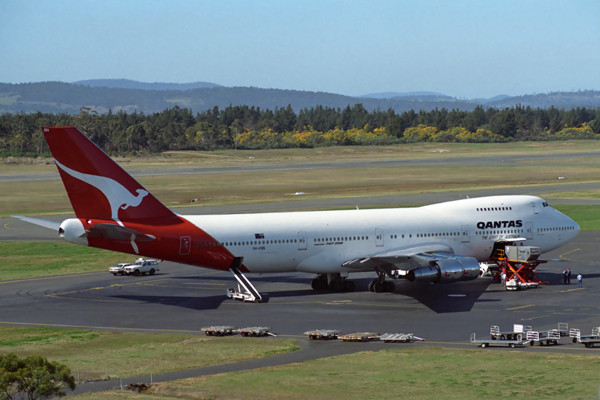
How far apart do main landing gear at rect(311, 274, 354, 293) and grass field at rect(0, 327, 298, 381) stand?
15.4m

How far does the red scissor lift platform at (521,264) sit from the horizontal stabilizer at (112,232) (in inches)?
1118

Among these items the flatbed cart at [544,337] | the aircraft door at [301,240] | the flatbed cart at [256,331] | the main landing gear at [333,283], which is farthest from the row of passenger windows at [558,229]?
the flatbed cart at [256,331]

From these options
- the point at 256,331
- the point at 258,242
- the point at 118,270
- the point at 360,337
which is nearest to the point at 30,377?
the point at 256,331

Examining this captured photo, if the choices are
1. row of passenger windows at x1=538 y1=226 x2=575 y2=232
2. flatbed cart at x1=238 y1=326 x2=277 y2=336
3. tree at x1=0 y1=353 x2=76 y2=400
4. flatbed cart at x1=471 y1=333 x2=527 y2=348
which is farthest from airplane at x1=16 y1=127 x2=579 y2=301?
tree at x1=0 y1=353 x2=76 y2=400

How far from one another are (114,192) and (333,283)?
17.7m

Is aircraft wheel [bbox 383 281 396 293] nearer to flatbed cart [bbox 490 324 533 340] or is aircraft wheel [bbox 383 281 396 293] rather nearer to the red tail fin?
flatbed cart [bbox 490 324 533 340]

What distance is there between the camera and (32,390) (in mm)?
28875

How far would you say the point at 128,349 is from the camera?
136ft

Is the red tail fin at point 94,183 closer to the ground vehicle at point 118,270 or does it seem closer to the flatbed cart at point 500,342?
the ground vehicle at point 118,270

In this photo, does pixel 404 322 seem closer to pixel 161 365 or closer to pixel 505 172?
pixel 161 365

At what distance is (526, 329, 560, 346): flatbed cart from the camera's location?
41219 millimetres

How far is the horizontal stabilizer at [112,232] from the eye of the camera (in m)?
50.7

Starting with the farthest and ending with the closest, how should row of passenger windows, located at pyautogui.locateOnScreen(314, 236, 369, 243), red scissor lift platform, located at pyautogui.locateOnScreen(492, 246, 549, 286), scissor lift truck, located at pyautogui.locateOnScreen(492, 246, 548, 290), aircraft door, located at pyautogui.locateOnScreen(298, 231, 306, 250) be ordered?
red scissor lift platform, located at pyautogui.locateOnScreen(492, 246, 549, 286) → scissor lift truck, located at pyautogui.locateOnScreen(492, 246, 548, 290) → row of passenger windows, located at pyautogui.locateOnScreen(314, 236, 369, 243) → aircraft door, located at pyautogui.locateOnScreen(298, 231, 306, 250)

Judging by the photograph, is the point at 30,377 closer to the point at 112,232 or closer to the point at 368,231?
the point at 112,232
